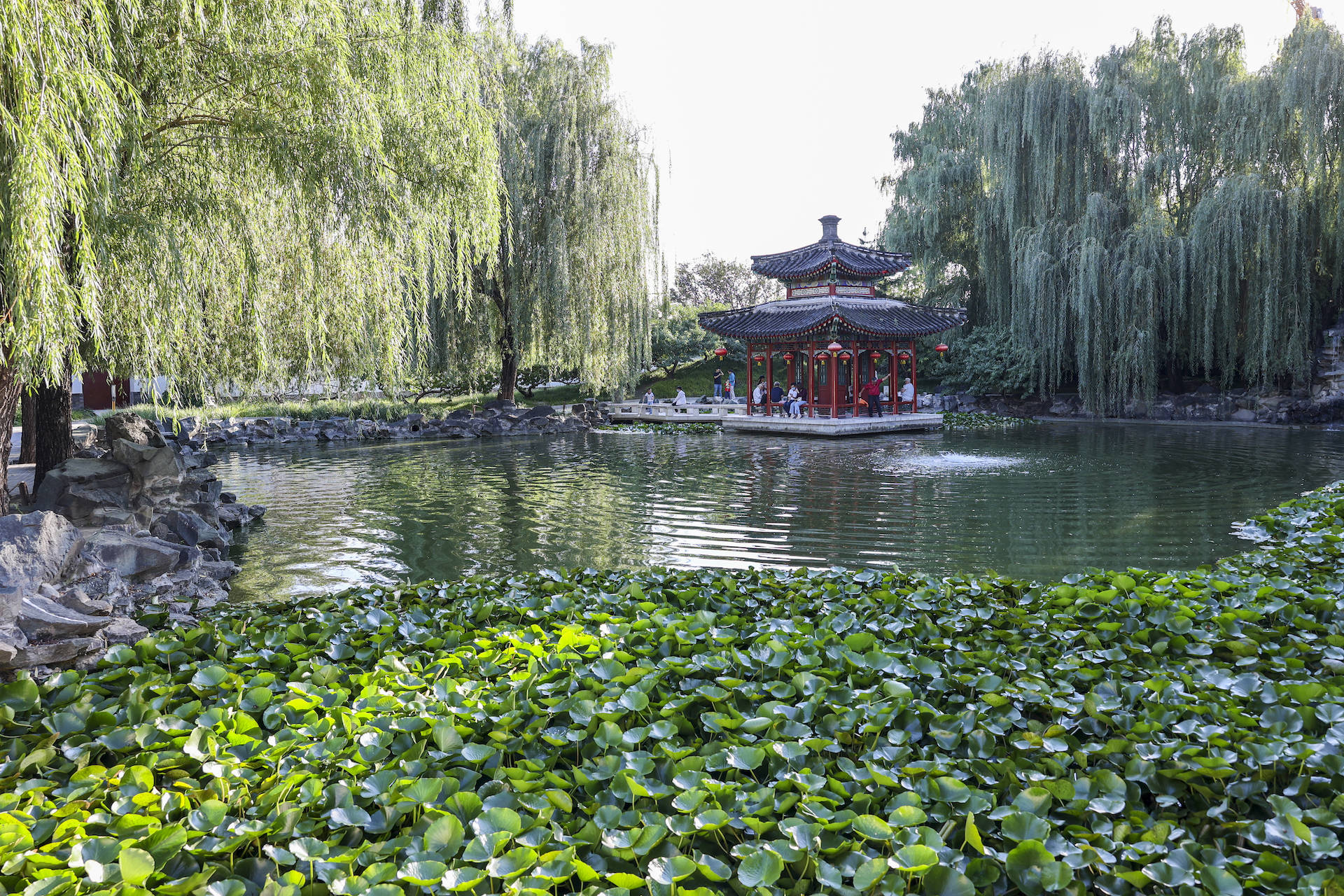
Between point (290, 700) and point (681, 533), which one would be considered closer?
point (290, 700)

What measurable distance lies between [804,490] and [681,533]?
259 centimetres

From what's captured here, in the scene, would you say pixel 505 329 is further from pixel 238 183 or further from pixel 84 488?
pixel 238 183

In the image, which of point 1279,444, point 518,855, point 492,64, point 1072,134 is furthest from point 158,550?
point 1072,134

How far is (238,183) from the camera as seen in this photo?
5547mm

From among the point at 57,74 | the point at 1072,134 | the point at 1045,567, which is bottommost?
the point at 1045,567

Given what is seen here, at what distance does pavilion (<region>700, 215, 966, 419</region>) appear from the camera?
687 inches

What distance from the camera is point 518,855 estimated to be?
1.75 metres

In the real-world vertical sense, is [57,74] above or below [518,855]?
above

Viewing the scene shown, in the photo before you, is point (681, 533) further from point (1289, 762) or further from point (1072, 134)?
point (1072, 134)

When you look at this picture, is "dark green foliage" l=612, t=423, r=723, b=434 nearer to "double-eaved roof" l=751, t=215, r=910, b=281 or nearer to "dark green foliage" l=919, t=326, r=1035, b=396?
"double-eaved roof" l=751, t=215, r=910, b=281

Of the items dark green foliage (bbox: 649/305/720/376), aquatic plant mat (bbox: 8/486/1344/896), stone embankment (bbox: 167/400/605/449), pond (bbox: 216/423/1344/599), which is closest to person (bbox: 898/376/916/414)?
pond (bbox: 216/423/1344/599)

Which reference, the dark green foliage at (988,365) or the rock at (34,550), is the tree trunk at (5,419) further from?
the dark green foliage at (988,365)

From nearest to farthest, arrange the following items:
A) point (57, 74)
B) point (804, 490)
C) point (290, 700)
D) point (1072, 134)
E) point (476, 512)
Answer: point (290, 700) < point (57, 74) < point (476, 512) < point (804, 490) < point (1072, 134)

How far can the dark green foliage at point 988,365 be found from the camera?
18.9 meters
